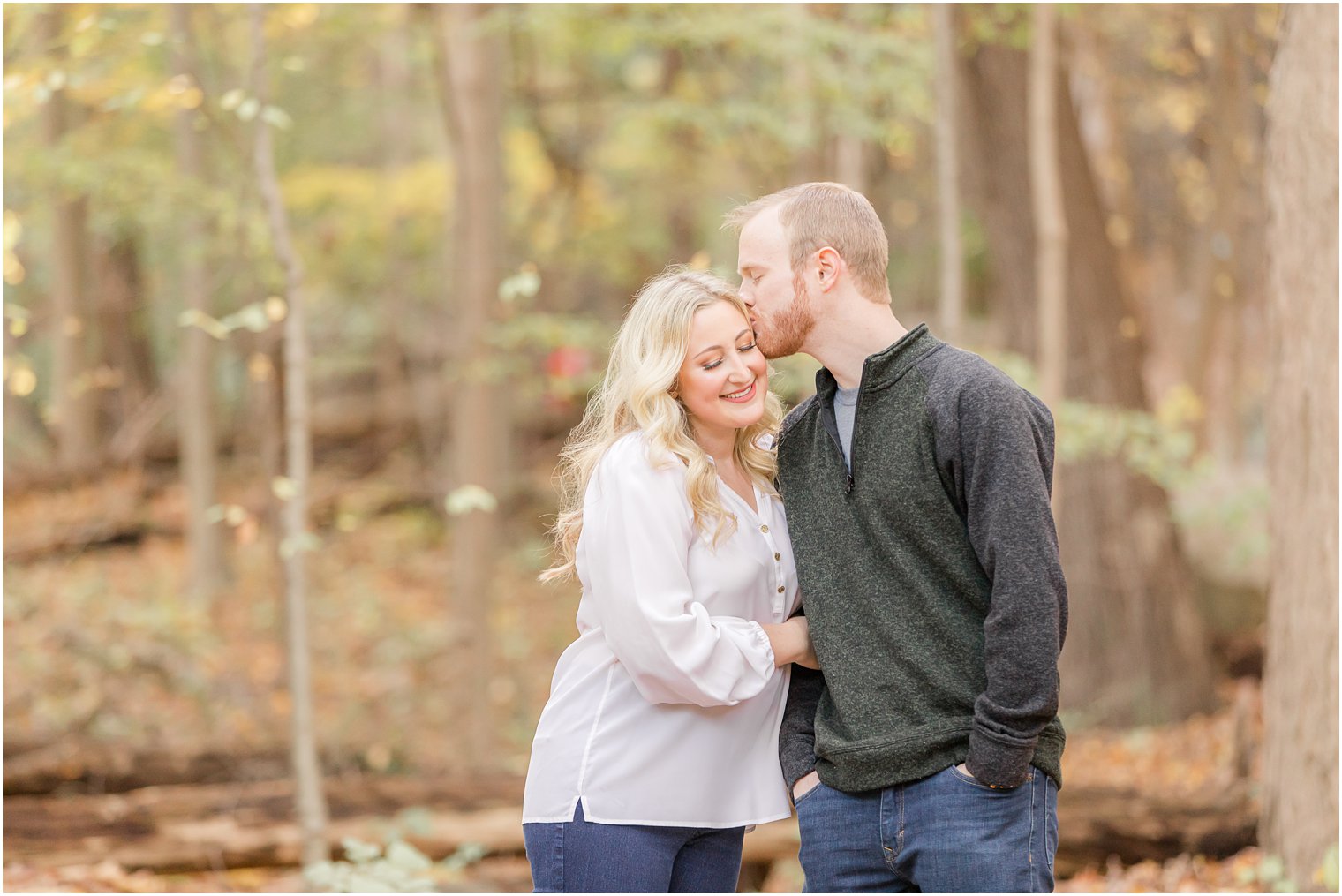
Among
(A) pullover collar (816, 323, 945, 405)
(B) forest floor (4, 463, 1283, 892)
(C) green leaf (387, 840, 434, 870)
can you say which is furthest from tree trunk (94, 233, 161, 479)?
(A) pullover collar (816, 323, 945, 405)

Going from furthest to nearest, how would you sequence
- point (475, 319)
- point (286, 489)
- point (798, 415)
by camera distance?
1. point (475, 319)
2. point (286, 489)
3. point (798, 415)

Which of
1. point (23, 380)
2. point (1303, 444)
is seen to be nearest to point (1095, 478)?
point (1303, 444)

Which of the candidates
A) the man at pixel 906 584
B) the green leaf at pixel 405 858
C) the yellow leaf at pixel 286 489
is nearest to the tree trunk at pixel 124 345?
the yellow leaf at pixel 286 489

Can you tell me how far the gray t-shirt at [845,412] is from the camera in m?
2.83

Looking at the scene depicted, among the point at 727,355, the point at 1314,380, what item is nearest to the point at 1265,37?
the point at 1314,380

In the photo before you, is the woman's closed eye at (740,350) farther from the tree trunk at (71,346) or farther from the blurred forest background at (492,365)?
the tree trunk at (71,346)

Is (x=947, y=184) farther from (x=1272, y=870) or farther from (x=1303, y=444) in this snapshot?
(x=1272, y=870)

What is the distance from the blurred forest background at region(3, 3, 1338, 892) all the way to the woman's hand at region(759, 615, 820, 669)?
179 centimetres

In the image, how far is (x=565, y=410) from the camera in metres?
18.1

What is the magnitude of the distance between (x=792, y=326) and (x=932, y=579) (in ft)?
2.23

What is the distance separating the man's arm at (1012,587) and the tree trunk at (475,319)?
21.4 feet

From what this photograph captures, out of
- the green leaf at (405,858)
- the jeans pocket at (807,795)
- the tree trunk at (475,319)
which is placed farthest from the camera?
the tree trunk at (475,319)

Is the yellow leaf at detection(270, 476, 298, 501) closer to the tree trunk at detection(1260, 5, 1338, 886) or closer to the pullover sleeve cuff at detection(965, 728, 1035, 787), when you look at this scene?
the pullover sleeve cuff at detection(965, 728, 1035, 787)

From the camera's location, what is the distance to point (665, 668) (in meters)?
2.64
